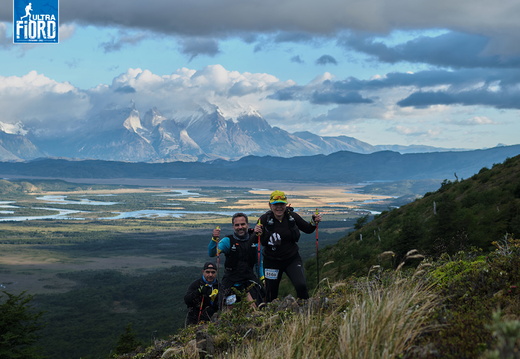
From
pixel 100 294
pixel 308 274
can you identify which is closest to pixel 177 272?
pixel 100 294

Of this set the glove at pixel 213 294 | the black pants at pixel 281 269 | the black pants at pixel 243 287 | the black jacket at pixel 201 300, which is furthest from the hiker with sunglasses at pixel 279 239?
the black jacket at pixel 201 300

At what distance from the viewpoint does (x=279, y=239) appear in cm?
1057

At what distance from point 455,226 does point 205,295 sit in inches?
699

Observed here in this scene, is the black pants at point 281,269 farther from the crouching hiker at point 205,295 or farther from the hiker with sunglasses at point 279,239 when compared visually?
the crouching hiker at point 205,295

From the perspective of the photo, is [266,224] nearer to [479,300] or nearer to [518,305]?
[479,300]

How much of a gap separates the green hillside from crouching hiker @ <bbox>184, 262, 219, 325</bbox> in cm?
442

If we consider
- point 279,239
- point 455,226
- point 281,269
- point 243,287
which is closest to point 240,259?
point 243,287

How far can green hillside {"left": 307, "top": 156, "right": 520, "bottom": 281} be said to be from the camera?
74.6ft

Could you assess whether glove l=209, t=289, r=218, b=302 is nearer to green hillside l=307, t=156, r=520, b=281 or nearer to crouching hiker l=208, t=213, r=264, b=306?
crouching hiker l=208, t=213, r=264, b=306

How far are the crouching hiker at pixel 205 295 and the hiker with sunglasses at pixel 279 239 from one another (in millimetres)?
1106

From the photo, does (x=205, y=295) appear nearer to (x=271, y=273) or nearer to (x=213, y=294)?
(x=213, y=294)

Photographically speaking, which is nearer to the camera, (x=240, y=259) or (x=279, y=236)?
(x=279, y=236)

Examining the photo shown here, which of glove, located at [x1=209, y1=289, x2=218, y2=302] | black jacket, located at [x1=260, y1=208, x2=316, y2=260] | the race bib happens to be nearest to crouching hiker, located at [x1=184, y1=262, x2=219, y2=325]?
glove, located at [x1=209, y1=289, x2=218, y2=302]

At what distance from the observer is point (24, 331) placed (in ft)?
104
